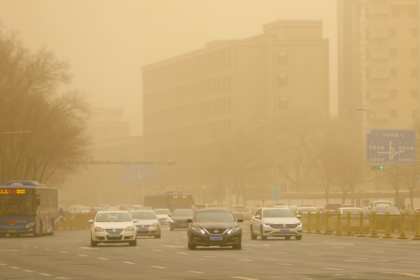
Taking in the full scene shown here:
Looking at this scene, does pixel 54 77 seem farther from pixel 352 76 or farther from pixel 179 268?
A: pixel 352 76

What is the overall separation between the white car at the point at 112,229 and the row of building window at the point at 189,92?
108245 mm

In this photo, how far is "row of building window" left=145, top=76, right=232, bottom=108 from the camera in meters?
146

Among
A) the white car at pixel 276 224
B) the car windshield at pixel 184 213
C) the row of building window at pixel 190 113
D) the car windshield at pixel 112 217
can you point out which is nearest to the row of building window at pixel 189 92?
the row of building window at pixel 190 113

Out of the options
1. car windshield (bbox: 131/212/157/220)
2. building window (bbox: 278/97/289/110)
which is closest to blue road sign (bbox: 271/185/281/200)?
building window (bbox: 278/97/289/110)

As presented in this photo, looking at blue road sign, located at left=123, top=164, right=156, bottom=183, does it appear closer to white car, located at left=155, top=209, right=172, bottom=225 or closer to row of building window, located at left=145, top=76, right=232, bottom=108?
row of building window, located at left=145, top=76, right=232, bottom=108

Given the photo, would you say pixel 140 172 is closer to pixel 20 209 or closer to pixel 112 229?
pixel 20 209

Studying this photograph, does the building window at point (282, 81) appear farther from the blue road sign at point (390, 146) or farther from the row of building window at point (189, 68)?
the blue road sign at point (390, 146)

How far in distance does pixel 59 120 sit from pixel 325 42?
78073 millimetres

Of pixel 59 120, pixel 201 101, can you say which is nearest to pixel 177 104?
pixel 201 101

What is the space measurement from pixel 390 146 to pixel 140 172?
60636 millimetres

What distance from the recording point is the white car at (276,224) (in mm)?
39375

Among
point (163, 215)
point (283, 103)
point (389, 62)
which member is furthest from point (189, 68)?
point (163, 215)

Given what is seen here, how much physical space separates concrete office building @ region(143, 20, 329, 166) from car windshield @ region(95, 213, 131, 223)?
97.9 metres

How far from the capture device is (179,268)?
73.7 ft
